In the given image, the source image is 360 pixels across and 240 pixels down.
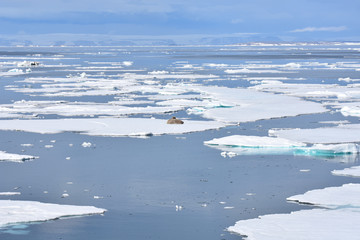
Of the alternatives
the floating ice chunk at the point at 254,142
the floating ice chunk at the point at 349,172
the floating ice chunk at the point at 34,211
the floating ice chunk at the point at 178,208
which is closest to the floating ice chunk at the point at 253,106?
the floating ice chunk at the point at 254,142

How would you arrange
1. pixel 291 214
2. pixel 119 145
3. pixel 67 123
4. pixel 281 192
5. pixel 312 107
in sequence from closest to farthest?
pixel 291 214, pixel 281 192, pixel 119 145, pixel 67 123, pixel 312 107

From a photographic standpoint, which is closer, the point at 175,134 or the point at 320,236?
the point at 320,236

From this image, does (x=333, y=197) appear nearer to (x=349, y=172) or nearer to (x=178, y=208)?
(x=349, y=172)

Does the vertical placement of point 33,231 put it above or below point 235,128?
below

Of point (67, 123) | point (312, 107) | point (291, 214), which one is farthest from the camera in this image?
point (312, 107)

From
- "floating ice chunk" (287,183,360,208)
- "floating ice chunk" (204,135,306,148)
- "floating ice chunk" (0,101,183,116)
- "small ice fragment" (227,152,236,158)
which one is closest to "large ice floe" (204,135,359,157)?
"floating ice chunk" (204,135,306,148)

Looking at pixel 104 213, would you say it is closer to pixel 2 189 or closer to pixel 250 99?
pixel 2 189

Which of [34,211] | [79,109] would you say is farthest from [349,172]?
[79,109]

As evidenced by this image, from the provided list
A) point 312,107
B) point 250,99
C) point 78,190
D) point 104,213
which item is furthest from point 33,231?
point 250,99
